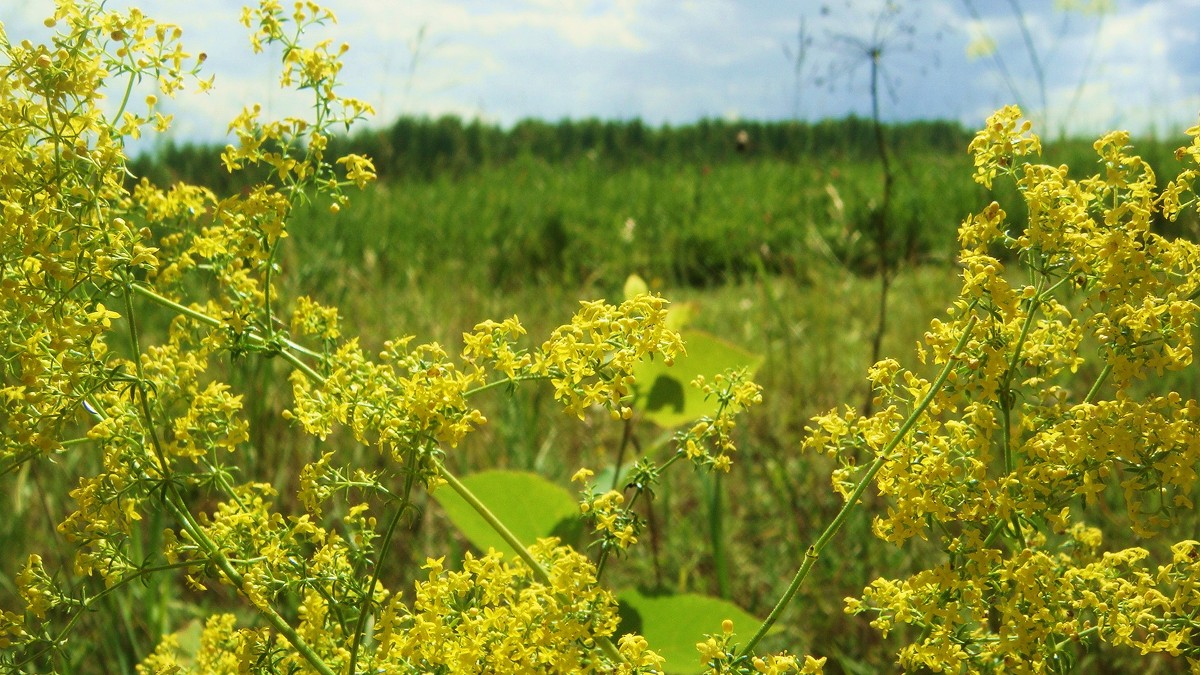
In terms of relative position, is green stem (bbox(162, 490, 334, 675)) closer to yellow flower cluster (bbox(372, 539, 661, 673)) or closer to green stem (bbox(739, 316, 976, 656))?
yellow flower cluster (bbox(372, 539, 661, 673))

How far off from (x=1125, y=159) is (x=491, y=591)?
90 cm

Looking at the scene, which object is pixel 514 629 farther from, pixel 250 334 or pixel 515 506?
pixel 515 506

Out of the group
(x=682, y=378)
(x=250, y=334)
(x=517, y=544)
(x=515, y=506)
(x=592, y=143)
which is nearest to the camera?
(x=517, y=544)

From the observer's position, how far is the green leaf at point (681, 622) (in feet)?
5.47

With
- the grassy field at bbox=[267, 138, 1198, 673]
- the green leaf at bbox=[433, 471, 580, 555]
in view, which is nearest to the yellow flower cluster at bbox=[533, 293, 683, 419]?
the grassy field at bbox=[267, 138, 1198, 673]

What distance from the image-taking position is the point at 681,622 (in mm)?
1706

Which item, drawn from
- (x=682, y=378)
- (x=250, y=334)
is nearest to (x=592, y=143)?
(x=682, y=378)

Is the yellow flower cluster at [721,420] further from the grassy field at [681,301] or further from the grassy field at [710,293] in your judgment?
the grassy field at [681,301]

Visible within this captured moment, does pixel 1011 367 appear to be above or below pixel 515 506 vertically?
above

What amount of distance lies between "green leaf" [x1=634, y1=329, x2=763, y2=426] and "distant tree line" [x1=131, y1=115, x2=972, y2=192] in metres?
9.98

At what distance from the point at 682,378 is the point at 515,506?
0.45 m

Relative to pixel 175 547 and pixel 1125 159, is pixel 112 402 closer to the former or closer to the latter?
pixel 175 547

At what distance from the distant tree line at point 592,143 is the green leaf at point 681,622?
Answer: 10.4m

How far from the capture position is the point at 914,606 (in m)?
1.21
